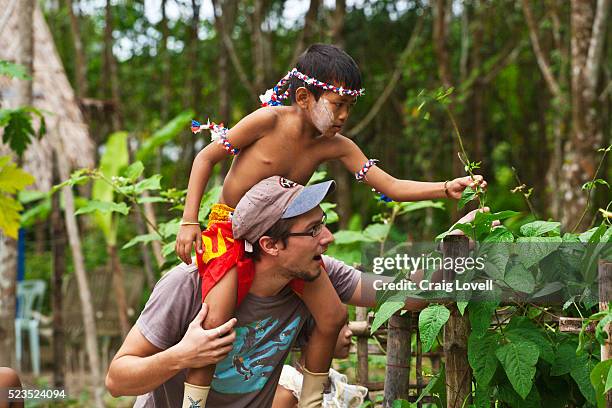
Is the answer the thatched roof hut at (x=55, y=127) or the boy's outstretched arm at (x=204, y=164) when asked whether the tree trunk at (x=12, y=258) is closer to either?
the thatched roof hut at (x=55, y=127)

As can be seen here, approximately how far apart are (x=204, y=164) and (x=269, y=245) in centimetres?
37

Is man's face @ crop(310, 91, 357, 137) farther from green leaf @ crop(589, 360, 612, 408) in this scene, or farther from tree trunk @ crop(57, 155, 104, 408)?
tree trunk @ crop(57, 155, 104, 408)

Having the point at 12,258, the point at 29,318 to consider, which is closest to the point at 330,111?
the point at 12,258

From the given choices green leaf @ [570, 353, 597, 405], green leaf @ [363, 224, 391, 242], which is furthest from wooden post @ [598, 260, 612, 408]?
green leaf @ [363, 224, 391, 242]

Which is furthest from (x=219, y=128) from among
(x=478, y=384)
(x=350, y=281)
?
(x=478, y=384)

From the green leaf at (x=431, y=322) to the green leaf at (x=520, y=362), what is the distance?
0.57 feet

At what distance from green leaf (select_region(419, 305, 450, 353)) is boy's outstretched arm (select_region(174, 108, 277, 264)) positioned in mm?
686

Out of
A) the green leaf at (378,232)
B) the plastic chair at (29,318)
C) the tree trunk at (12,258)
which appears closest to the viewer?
the green leaf at (378,232)

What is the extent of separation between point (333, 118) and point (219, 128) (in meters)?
0.36

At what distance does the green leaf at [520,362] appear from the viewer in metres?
2.26

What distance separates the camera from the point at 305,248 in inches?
96.0

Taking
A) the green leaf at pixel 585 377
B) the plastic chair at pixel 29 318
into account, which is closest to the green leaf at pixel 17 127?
the green leaf at pixel 585 377

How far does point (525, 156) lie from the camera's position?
48.9ft

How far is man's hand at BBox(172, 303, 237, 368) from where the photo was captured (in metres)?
A: 2.31
